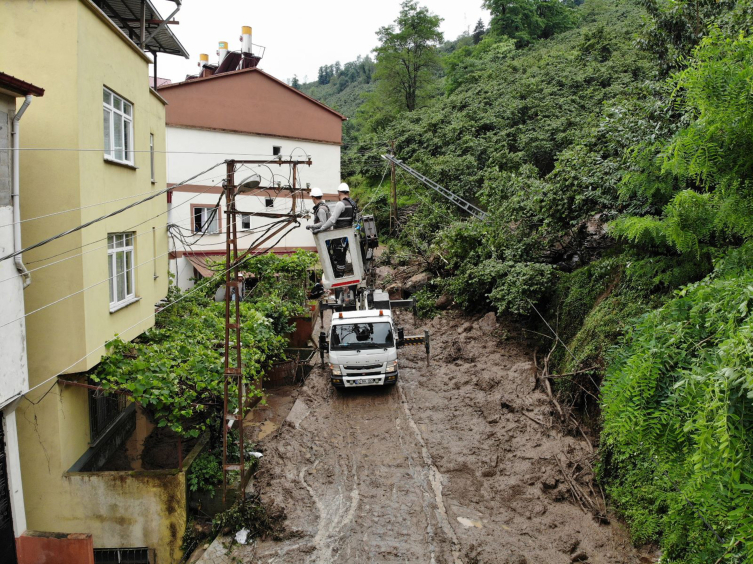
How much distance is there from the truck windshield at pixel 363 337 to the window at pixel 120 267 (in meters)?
5.43

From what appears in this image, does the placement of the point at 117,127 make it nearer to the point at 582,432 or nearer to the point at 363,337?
the point at 363,337

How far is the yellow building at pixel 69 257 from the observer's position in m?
8.86

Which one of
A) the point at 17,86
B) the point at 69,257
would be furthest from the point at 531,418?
the point at 17,86

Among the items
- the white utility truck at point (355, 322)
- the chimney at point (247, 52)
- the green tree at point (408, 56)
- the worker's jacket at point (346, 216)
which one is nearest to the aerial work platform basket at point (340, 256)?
the white utility truck at point (355, 322)

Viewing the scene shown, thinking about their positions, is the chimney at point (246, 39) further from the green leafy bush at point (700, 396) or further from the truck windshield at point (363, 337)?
the green leafy bush at point (700, 396)

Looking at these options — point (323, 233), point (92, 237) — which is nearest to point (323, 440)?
point (323, 233)

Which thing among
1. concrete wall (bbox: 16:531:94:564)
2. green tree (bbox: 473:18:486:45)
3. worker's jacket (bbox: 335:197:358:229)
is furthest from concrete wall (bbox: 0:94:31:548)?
green tree (bbox: 473:18:486:45)

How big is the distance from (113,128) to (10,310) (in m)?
4.27

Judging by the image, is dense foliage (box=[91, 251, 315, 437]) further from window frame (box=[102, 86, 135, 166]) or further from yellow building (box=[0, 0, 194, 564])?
window frame (box=[102, 86, 135, 166])

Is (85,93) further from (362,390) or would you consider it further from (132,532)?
(362,390)

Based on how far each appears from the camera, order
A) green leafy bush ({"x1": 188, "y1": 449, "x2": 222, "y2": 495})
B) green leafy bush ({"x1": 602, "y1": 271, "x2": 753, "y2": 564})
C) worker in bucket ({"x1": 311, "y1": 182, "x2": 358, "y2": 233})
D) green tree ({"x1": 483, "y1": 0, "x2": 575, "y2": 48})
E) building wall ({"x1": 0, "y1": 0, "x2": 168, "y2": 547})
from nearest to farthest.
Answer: green leafy bush ({"x1": 602, "y1": 271, "x2": 753, "y2": 564}) → building wall ({"x1": 0, "y1": 0, "x2": 168, "y2": 547}) → green leafy bush ({"x1": 188, "y1": 449, "x2": 222, "y2": 495}) → worker in bucket ({"x1": 311, "y1": 182, "x2": 358, "y2": 233}) → green tree ({"x1": 483, "y1": 0, "x2": 575, "y2": 48})

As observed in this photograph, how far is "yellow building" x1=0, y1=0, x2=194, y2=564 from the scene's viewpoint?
29.1ft

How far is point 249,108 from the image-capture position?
83.2 ft

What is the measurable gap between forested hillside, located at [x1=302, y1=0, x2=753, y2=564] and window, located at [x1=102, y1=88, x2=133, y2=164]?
9.45m
